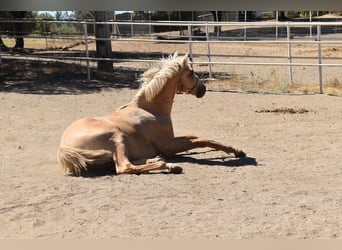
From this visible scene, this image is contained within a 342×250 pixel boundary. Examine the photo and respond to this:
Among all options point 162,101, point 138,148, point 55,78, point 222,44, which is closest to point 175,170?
point 138,148

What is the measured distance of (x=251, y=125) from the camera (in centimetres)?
682

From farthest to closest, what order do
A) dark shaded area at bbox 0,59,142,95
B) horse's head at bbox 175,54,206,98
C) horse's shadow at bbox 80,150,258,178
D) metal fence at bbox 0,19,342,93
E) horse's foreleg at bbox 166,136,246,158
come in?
metal fence at bbox 0,19,342,93
dark shaded area at bbox 0,59,142,95
horse's head at bbox 175,54,206,98
horse's foreleg at bbox 166,136,246,158
horse's shadow at bbox 80,150,258,178

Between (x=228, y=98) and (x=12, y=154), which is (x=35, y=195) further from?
(x=228, y=98)

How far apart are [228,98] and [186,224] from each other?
260 inches

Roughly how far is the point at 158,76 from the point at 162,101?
0.26 metres

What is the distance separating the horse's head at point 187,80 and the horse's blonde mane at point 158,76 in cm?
5

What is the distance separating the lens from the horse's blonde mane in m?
5.05

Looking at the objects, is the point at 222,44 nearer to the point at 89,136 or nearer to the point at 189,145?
the point at 189,145

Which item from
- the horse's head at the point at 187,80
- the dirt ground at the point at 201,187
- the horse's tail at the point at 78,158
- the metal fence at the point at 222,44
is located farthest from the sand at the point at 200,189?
the metal fence at the point at 222,44

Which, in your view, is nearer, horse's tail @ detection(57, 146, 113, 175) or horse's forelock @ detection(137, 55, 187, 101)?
horse's tail @ detection(57, 146, 113, 175)

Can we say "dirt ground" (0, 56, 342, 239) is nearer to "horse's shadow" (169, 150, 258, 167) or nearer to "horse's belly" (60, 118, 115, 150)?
"horse's shadow" (169, 150, 258, 167)

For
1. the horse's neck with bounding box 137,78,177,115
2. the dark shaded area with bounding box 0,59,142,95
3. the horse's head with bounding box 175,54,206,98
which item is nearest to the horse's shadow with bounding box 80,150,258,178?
the horse's neck with bounding box 137,78,177,115

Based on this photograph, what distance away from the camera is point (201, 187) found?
3916 mm

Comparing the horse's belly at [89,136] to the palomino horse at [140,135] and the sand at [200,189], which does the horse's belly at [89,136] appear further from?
the sand at [200,189]
